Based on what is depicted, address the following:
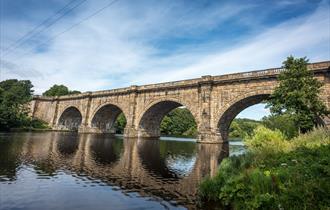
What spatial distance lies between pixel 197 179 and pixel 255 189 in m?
5.98

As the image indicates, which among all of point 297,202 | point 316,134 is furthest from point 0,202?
point 316,134

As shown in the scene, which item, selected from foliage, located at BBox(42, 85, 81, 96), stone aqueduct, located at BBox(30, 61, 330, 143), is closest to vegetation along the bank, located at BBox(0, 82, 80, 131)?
stone aqueduct, located at BBox(30, 61, 330, 143)

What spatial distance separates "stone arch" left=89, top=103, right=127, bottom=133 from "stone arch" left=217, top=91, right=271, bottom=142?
2745 cm

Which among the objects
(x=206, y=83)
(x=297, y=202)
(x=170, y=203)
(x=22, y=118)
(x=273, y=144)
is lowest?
(x=170, y=203)

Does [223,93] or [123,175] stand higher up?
[223,93]

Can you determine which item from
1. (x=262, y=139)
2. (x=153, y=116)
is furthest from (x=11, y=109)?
(x=262, y=139)

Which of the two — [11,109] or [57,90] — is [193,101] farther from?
[57,90]

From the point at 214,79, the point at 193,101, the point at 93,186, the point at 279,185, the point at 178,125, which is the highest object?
the point at 214,79

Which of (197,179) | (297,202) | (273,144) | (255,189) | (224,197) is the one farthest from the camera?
(273,144)

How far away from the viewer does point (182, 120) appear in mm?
89688

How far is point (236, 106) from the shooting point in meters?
35.9

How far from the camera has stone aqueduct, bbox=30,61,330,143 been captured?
32062 millimetres

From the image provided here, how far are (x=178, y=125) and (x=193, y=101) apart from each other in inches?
1901

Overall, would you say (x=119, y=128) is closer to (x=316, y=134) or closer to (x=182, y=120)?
(x=182, y=120)
